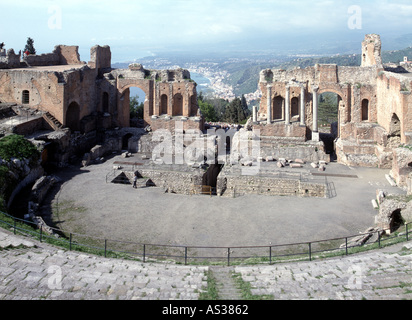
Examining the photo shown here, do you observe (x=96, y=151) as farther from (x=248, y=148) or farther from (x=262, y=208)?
(x=262, y=208)

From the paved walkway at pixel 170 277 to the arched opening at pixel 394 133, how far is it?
589 inches

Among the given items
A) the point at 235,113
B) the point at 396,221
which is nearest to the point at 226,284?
the point at 396,221

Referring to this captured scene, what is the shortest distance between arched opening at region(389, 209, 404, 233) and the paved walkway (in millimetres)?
4543

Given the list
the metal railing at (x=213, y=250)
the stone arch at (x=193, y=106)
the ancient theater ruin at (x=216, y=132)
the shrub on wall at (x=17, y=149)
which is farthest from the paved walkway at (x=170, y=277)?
the stone arch at (x=193, y=106)

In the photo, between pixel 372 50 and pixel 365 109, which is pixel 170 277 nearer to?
pixel 365 109

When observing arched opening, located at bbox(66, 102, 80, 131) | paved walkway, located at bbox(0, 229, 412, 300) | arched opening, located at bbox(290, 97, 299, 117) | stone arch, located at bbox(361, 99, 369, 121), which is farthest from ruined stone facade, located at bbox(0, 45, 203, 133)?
paved walkway, located at bbox(0, 229, 412, 300)

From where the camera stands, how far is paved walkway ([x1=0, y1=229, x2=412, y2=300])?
13.3 meters

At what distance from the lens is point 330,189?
26359 mm

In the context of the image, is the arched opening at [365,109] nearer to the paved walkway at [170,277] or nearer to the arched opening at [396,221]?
the arched opening at [396,221]

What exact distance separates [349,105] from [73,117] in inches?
849

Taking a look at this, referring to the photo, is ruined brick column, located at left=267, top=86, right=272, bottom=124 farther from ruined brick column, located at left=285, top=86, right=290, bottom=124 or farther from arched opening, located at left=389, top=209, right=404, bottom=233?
arched opening, located at left=389, top=209, right=404, bottom=233

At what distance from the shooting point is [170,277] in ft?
→ 48.7

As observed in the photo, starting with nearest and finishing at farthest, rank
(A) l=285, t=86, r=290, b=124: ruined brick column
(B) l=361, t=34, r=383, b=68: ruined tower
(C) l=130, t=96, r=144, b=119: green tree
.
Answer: (A) l=285, t=86, r=290, b=124: ruined brick column < (B) l=361, t=34, r=383, b=68: ruined tower < (C) l=130, t=96, r=144, b=119: green tree
